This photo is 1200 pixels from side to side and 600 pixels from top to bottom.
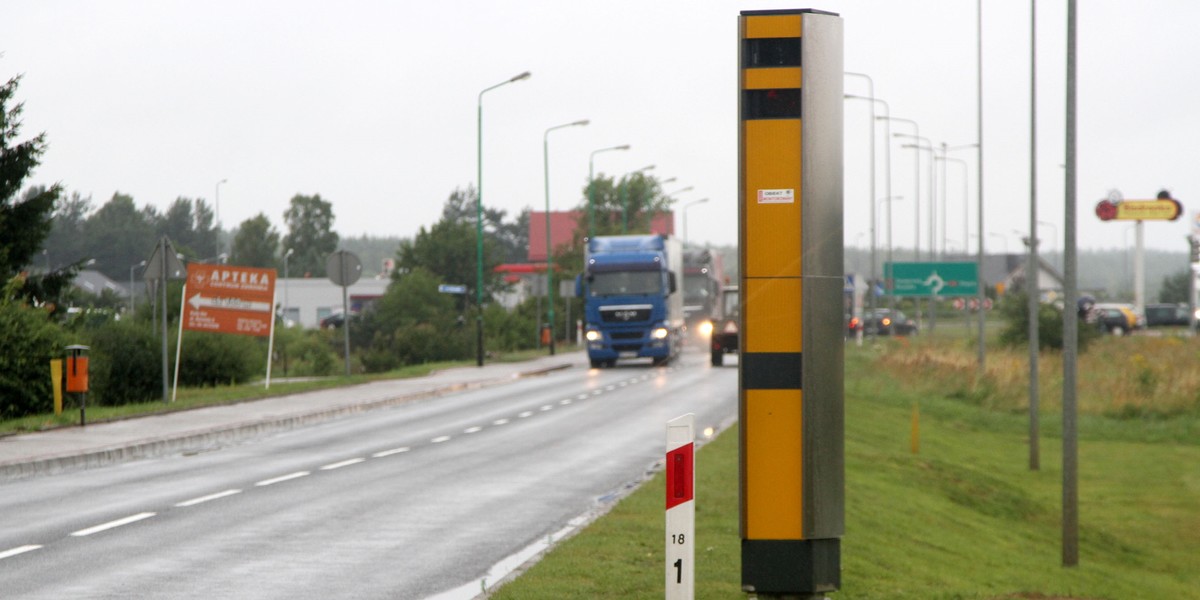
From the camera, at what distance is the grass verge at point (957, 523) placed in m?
10.4

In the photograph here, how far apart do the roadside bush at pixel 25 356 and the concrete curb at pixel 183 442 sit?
3.66m

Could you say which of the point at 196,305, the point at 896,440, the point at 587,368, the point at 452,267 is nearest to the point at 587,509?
the point at 896,440

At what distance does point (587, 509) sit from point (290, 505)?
107 inches

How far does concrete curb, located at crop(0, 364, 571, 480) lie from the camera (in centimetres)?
1728

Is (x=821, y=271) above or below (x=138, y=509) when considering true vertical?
above

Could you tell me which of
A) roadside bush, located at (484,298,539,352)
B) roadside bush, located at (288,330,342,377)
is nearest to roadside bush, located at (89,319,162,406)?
roadside bush, located at (288,330,342,377)

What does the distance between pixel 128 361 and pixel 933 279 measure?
32.9 m

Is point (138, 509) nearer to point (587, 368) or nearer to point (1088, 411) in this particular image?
point (1088, 411)

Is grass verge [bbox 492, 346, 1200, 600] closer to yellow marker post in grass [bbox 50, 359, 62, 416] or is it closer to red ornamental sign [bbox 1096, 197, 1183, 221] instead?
yellow marker post in grass [bbox 50, 359, 62, 416]

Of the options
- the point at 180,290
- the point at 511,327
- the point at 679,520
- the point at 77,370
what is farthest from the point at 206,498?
the point at 511,327

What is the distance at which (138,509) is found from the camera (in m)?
13.8

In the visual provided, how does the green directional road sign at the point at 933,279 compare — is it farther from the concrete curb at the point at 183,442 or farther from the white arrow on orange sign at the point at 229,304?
the white arrow on orange sign at the point at 229,304

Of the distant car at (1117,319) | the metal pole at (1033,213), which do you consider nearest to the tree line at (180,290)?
the metal pole at (1033,213)

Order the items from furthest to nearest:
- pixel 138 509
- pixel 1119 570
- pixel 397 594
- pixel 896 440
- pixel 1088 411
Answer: pixel 1088 411 < pixel 896 440 < pixel 1119 570 < pixel 138 509 < pixel 397 594
